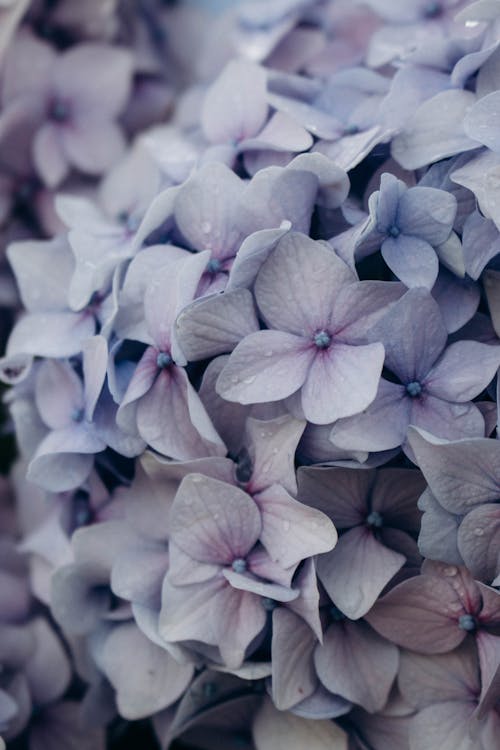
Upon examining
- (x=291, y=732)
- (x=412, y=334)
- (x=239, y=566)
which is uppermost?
(x=412, y=334)

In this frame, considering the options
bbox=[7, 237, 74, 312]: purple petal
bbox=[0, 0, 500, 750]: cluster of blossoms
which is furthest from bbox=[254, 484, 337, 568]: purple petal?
bbox=[7, 237, 74, 312]: purple petal

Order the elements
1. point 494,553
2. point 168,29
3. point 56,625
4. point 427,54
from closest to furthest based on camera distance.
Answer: point 494,553
point 427,54
point 56,625
point 168,29

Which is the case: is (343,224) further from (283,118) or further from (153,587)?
(153,587)

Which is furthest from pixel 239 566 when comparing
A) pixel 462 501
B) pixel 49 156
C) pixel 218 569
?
pixel 49 156

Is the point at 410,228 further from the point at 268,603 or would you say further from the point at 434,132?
the point at 268,603

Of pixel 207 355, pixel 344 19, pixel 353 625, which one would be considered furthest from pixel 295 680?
pixel 344 19

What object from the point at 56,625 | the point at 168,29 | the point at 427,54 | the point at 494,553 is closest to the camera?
the point at 494,553
